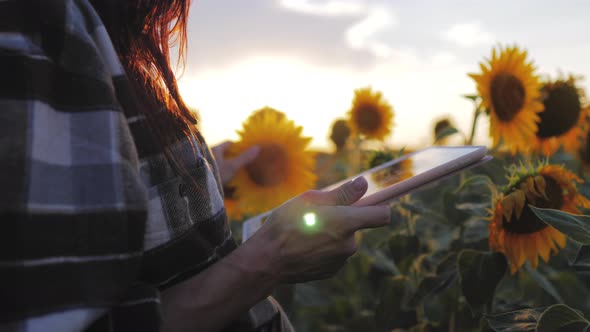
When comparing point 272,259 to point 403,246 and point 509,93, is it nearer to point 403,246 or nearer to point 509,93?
point 403,246

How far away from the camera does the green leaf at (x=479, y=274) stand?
3.00 ft

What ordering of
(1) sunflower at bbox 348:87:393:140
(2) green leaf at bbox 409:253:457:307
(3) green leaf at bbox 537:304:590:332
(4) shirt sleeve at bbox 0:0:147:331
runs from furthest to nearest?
(1) sunflower at bbox 348:87:393:140 < (2) green leaf at bbox 409:253:457:307 < (3) green leaf at bbox 537:304:590:332 < (4) shirt sleeve at bbox 0:0:147:331

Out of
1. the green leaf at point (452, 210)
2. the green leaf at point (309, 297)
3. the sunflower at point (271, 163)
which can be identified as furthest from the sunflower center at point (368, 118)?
the green leaf at point (452, 210)

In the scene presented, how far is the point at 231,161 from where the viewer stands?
1350 millimetres

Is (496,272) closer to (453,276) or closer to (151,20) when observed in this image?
(453,276)

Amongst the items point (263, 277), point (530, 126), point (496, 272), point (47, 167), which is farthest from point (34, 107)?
point (530, 126)

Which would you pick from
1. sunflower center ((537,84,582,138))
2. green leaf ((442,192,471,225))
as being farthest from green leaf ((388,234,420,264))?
sunflower center ((537,84,582,138))

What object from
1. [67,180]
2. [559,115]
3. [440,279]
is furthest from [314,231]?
[559,115]

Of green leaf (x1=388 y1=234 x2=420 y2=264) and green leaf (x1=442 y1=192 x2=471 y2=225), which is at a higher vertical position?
green leaf (x1=442 y1=192 x2=471 y2=225)

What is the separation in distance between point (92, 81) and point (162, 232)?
0.64 feet

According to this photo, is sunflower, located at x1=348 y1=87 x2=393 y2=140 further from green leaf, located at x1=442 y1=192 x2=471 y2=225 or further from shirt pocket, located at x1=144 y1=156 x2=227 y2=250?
shirt pocket, located at x1=144 y1=156 x2=227 y2=250

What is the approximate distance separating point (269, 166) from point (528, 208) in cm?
73

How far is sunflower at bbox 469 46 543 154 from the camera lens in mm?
1238

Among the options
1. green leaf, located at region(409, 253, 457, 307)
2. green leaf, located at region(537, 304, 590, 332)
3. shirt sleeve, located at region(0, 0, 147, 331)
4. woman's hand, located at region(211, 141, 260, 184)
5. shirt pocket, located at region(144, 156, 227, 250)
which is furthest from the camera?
woman's hand, located at region(211, 141, 260, 184)
